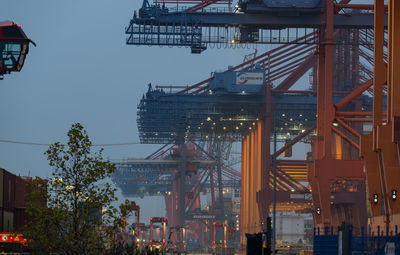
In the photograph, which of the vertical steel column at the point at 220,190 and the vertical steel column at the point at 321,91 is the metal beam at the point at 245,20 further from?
the vertical steel column at the point at 220,190

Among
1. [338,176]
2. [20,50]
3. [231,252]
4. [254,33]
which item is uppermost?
[254,33]

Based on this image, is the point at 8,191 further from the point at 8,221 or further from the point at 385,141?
the point at 385,141

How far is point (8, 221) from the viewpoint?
53.1 meters

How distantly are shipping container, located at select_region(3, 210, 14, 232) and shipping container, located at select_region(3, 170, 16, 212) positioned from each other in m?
0.31

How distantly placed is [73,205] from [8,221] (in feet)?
→ 74.1

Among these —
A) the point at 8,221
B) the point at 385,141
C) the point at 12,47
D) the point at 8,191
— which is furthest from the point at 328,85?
the point at 8,221

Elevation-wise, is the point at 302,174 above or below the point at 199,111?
below

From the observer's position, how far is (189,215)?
172 metres

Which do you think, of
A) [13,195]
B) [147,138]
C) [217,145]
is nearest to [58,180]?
[13,195]

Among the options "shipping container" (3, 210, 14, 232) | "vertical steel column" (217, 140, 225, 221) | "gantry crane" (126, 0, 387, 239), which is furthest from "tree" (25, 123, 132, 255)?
"vertical steel column" (217, 140, 225, 221)

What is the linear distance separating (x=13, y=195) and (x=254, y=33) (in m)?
26.4

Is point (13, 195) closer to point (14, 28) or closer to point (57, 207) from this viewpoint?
point (14, 28)

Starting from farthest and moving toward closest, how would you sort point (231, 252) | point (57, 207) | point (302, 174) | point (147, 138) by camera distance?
1. point (147, 138)
2. point (302, 174)
3. point (231, 252)
4. point (57, 207)

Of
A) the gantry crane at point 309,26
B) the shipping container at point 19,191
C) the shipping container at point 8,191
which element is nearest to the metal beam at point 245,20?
the gantry crane at point 309,26
